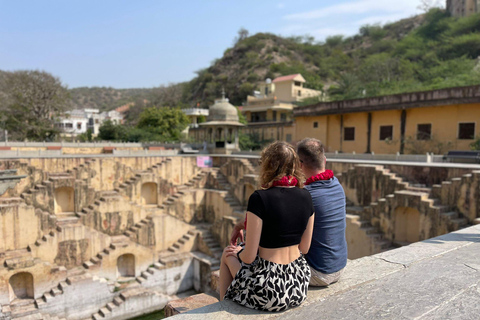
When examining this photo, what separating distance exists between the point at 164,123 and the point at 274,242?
31698 millimetres

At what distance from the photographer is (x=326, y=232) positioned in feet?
11.2

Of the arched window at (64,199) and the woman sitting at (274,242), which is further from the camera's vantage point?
the arched window at (64,199)

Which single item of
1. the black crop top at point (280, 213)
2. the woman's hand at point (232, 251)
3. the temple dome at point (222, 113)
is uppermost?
the temple dome at point (222, 113)

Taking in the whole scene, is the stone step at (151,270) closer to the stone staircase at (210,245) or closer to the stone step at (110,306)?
the stone step at (110,306)

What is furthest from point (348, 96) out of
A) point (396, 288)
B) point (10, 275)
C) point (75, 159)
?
point (396, 288)

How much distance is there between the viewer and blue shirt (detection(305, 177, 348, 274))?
3.35 m

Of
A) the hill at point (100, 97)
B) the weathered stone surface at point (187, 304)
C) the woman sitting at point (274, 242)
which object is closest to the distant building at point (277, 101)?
the weathered stone surface at point (187, 304)

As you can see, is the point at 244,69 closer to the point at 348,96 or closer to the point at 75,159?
the point at 348,96

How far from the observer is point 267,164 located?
2.97 m

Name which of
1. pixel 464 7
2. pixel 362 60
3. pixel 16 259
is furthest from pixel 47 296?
pixel 464 7

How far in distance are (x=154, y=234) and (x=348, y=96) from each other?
2258 centimetres

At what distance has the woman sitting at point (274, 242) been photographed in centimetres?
275

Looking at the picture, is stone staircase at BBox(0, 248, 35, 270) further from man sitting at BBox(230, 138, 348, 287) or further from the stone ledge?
the stone ledge

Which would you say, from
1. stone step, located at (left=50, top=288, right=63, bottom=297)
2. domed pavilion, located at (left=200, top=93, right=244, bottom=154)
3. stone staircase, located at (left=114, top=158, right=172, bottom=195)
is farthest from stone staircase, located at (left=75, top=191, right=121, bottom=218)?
domed pavilion, located at (left=200, top=93, right=244, bottom=154)
